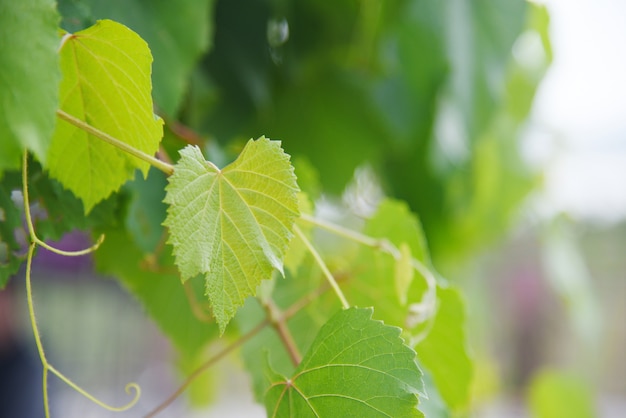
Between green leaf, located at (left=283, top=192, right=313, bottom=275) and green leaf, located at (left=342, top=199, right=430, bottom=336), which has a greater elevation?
green leaf, located at (left=342, top=199, right=430, bottom=336)

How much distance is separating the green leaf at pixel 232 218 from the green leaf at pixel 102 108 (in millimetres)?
15

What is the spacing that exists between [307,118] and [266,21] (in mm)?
74

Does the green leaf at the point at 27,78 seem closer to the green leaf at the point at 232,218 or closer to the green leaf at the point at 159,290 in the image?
the green leaf at the point at 232,218

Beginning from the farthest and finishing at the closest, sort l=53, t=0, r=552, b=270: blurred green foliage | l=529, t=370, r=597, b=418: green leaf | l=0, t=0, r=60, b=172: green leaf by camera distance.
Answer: l=529, t=370, r=597, b=418: green leaf < l=53, t=0, r=552, b=270: blurred green foliage < l=0, t=0, r=60, b=172: green leaf

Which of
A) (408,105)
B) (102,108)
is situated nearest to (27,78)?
(102,108)

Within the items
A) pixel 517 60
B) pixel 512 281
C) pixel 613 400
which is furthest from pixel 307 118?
pixel 613 400

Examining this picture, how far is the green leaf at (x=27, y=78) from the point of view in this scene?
0.10 metres

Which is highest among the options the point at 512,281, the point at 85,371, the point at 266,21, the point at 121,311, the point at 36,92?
the point at 512,281

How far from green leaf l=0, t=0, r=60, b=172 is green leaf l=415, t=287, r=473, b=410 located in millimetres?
151

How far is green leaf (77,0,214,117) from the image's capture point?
23cm

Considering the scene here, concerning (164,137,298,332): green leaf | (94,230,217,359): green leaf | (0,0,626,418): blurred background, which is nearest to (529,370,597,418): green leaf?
(0,0,626,418): blurred background

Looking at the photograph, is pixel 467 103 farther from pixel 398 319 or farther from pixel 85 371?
pixel 85 371

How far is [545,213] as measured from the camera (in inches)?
23.7

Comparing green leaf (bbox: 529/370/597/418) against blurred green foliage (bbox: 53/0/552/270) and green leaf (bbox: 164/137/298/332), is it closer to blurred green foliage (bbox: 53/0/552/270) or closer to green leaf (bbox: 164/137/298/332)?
blurred green foliage (bbox: 53/0/552/270)
